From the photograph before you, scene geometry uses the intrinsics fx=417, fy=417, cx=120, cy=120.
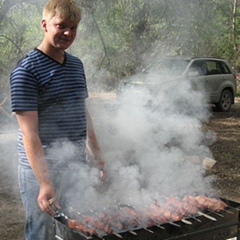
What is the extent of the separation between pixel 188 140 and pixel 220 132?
2.18m

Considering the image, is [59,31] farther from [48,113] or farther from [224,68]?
[224,68]

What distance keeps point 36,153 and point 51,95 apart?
12.3 inches

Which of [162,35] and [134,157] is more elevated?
[162,35]

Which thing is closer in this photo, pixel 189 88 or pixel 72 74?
pixel 72 74

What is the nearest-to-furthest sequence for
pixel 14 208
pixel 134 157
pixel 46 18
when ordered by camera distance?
pixel 46 18 < pixel 14 208 < pixel 134 157

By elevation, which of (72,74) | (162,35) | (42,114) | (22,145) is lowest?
(22,145)

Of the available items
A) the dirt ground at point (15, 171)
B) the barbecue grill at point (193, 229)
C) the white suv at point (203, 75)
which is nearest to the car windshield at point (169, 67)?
the white suv at point (203, 75)

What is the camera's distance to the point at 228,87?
40.4ft

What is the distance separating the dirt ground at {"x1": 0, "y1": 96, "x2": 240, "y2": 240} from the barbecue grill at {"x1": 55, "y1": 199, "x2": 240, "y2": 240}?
1.89 metres

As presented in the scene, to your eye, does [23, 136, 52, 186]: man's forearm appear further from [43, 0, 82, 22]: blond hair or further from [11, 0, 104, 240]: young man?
[43, 0, 82, 22]: blond hair

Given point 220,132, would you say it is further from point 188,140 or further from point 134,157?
point 134,157

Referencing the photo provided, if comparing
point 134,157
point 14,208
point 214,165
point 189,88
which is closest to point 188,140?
point 214,165

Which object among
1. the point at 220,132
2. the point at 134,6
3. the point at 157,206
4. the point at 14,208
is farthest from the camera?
A: the point at 220,132

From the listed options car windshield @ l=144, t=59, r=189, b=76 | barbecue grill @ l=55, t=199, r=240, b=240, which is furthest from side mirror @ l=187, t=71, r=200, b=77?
barbecue grill @ l=55, t=199, r=240, b=240
